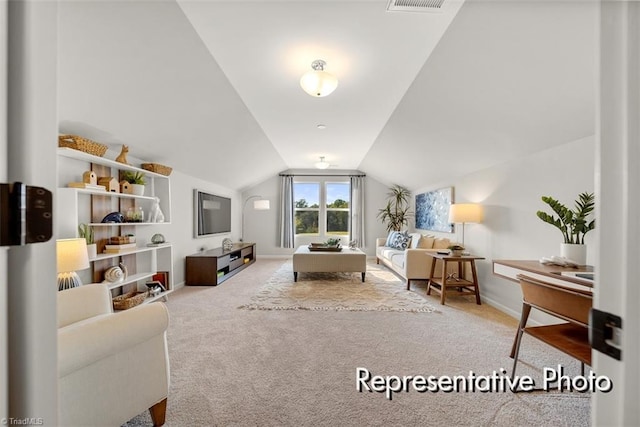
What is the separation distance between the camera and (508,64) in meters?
2.01

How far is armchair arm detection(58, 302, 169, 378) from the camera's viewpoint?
1128 mm

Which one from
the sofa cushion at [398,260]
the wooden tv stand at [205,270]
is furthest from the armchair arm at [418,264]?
the wooden tv stand at [205,270]

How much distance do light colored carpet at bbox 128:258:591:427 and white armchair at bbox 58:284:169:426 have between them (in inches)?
11.0

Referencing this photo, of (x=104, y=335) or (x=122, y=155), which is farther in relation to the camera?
(x=122, y=155)

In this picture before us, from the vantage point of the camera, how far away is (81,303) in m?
1.67

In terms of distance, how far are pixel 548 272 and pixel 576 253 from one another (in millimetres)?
507

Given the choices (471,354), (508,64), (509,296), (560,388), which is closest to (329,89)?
(508,64)

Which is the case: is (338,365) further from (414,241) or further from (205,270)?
(414,241)

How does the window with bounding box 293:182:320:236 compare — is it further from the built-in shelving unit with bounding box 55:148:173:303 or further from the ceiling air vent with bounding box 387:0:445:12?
the ceiling air vent with bounding box 387:0:445:12

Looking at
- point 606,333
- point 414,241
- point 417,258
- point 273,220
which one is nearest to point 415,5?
point 606,333

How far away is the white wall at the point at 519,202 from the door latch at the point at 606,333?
2.47 metres

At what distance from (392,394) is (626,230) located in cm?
174

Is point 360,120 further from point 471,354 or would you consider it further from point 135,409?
point 135,409

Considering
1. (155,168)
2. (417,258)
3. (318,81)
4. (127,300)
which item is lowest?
(127,300)
